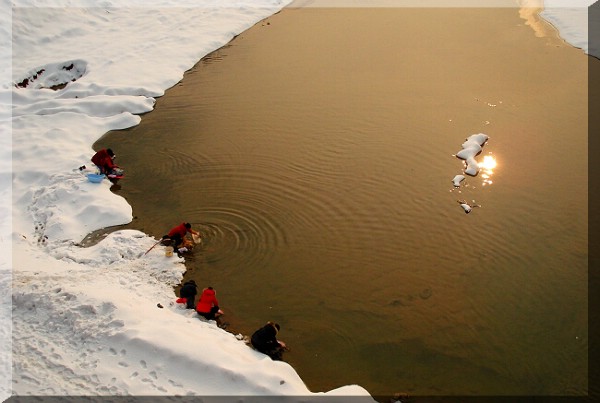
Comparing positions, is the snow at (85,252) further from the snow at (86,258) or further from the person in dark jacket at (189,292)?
the person in dark jacket at (189,292)

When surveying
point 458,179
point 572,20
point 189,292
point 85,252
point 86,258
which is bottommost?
point 189,292

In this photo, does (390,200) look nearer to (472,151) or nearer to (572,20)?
(472,151)

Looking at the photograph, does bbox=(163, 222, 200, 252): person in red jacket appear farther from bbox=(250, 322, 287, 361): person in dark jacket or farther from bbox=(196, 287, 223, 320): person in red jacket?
bbox=(250, 322, 287, 361): person in dark jacket

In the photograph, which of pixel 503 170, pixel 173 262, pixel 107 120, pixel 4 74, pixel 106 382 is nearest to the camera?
pixel 106 382

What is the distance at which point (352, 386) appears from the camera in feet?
24.8

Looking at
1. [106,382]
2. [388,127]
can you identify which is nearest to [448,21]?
[388,127]

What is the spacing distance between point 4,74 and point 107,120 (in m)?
5.55

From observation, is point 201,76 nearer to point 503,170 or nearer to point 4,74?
point 4,74

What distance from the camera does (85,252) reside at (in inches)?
397

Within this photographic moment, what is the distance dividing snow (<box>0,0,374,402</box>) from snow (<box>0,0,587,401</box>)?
0.09 ft

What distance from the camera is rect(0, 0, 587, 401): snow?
748 centimetres

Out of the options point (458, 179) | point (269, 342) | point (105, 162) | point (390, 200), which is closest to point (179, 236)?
point (269, 342)

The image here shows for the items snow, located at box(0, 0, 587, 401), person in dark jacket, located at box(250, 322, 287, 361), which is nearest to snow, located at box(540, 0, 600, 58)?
snow, located at box(0, 0, 587, 401)

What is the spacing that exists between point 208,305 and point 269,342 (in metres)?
1.31
